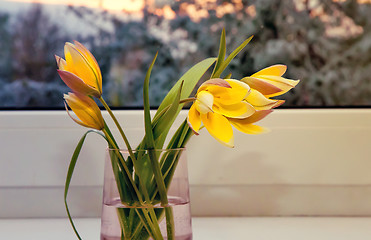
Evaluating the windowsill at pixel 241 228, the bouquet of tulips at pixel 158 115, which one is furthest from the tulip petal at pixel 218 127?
the windowsill at pixel 241 228

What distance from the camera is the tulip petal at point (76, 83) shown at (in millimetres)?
406

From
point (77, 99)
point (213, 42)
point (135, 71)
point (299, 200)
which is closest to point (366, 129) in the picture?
point (299, 200)

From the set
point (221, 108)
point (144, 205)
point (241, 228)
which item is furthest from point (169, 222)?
point (241, 228)

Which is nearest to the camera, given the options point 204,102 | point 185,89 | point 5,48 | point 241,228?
point 204,102

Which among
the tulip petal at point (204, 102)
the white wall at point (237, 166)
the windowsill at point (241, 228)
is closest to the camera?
the tulip petal at point (204, 102)

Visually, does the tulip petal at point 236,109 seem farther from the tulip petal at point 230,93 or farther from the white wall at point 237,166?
the white wall at point 237,166

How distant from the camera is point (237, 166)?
0.75 metres

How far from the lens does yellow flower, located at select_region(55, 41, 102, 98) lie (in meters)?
0.41

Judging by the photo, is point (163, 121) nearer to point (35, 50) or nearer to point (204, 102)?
point (204, 102)

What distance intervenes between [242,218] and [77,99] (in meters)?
0.42

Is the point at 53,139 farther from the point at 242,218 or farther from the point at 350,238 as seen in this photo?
the point at 350,238

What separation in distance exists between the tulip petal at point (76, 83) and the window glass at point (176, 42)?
1.29 ft

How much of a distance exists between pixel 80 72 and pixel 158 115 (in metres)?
0.09

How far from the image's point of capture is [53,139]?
0.74 meters
